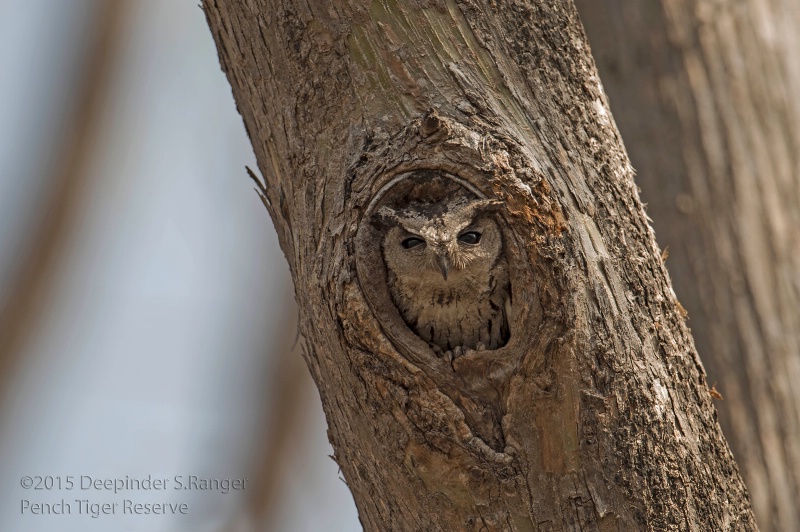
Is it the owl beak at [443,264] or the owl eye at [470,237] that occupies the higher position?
the owl eye at [470,237]

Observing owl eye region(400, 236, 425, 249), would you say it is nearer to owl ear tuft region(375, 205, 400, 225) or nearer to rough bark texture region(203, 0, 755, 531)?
owl ear tuft region(375, 205, 400, 225)

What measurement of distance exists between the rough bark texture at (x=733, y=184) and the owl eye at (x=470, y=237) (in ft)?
4.88

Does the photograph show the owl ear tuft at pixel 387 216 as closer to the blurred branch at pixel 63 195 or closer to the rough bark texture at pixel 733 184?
the rough bark texture at pixel 733 184

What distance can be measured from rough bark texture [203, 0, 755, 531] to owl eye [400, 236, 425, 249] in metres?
0.49

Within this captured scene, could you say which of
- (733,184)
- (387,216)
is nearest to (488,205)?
(387,216)

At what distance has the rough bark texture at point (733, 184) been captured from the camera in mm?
3510

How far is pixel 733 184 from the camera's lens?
141 inches

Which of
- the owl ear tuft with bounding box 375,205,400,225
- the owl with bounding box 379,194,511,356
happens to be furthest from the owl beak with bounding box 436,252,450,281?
the owl ear tuft with bounding box 375,205,400,225

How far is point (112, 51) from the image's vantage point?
5371mm

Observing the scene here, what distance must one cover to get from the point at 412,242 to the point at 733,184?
1.78m

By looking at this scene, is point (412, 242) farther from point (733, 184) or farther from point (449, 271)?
point (733, 184)

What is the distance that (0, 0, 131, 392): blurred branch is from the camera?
475 cm

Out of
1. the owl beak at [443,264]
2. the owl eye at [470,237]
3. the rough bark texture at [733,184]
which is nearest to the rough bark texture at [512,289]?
the owl eye at [470,237]

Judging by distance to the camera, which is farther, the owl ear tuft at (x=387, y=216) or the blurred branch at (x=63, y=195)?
the blurred branch at (x=63, y=195)
